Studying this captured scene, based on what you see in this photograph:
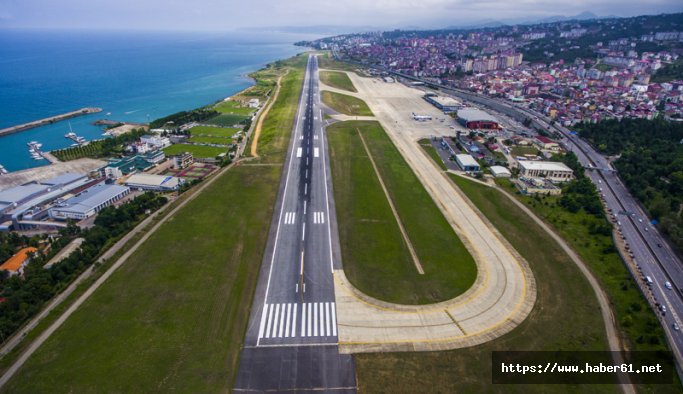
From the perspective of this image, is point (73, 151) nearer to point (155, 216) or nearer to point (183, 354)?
point (155, 216)

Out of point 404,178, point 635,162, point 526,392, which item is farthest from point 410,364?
point 635,162

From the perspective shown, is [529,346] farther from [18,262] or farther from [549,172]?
[18,262]

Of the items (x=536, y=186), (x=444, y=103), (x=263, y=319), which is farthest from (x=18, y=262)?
(x=444, y=103)

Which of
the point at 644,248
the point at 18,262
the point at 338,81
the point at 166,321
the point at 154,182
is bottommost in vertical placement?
the point at 644,248

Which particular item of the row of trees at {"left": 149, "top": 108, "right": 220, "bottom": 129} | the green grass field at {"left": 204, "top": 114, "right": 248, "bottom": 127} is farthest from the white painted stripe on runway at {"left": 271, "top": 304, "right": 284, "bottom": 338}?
the row of trees at {"left": 149, "top": 108, "right": 220, "bottom": 129}

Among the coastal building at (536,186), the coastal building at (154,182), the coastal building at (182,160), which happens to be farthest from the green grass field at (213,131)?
the coastal building at (536,186)

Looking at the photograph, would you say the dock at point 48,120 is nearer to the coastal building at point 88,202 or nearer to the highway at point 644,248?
the coastal building at point 88,202
